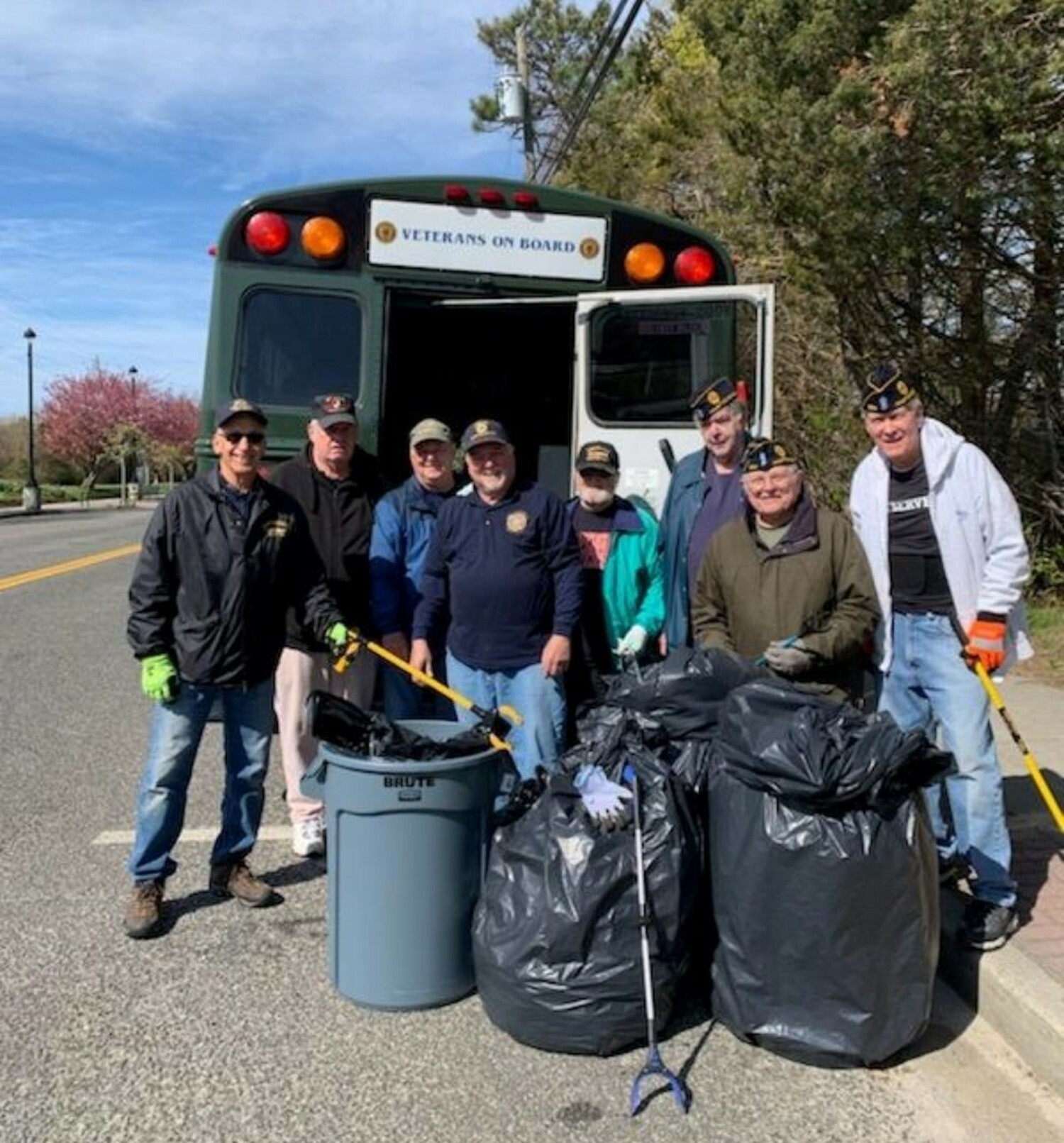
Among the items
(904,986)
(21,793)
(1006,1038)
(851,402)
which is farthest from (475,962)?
(851,402)

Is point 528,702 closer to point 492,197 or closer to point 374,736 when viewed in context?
point 374,736

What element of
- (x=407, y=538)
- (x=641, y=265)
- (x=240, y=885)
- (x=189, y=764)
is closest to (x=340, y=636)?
(x=407, y=538)

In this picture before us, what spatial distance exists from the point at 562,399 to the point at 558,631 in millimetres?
3882

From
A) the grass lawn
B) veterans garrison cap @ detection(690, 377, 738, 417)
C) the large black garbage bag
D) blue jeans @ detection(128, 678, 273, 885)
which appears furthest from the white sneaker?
the grass lawn

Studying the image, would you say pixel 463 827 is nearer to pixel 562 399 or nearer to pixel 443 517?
pixel 443 517

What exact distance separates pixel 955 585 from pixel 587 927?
1621mm

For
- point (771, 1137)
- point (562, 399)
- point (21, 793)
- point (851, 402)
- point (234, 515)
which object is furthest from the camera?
point (851, 402)

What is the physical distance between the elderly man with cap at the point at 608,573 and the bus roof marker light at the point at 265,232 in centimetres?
195

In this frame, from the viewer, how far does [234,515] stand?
402cm

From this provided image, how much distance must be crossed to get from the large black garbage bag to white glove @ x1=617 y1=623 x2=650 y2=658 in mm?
1017

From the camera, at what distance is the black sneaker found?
3.58 m

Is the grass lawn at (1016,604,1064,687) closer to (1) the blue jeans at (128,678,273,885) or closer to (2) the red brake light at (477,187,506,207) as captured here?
(2) the red brake light at (477,187,506,207)

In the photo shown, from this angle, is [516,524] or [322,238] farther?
[322,238]

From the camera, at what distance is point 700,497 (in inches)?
179
